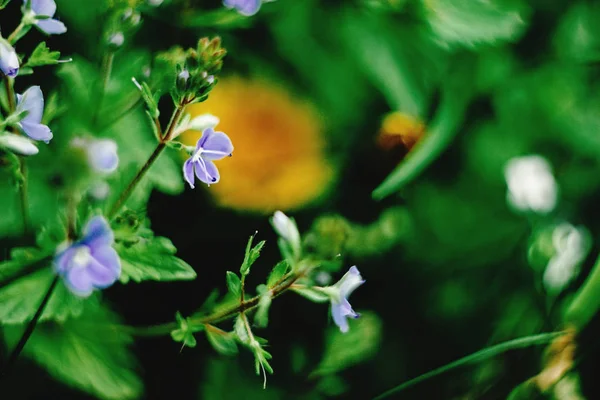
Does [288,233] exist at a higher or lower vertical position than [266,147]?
higher

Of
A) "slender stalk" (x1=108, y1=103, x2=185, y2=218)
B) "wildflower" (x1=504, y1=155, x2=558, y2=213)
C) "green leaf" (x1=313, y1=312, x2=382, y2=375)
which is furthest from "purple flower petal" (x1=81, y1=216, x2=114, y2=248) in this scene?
"wildflower" (x1=504, y1=155, x2=558, y2=213)

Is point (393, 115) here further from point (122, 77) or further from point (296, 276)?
point (296, 276)

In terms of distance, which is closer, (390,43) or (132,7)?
(132,7)

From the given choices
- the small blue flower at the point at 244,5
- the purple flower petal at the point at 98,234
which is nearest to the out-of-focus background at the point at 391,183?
the small blue flower at the point at 244,5

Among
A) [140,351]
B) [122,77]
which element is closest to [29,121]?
[122,77]

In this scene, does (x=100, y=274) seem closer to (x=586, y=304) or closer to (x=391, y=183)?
(x=391, y=183)

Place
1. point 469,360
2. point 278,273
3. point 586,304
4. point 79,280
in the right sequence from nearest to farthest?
point 79,280, point 278,273, point 469,360, point 586,304

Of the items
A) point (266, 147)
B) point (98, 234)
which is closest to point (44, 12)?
point (98, 234)
